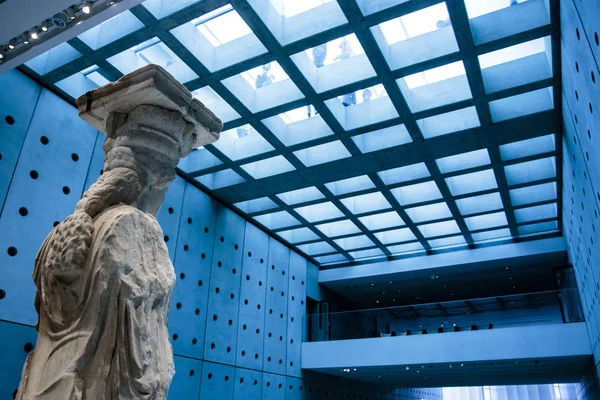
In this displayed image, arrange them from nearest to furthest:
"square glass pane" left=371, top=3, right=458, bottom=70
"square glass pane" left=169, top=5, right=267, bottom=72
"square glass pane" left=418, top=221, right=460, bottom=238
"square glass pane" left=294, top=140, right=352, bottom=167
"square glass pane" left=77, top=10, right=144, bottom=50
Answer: "square glass pane" left=77, top=10, right=144, bottom=50
"square glass pane" left=371, top=3, right=458, bottom=70
"square glass pane" left=169, top=5, right=267, bottom=72
"square glass pane" left=294, top=140, right=352, bottom=167
"square glass pane" left=418, top=221, right=460, bottom=238

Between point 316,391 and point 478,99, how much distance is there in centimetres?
1386

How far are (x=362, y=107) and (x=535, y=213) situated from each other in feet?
28.8

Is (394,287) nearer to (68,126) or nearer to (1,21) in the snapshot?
(68,126)

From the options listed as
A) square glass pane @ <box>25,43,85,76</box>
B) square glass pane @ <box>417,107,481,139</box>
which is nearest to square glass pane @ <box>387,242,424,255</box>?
square glass pane @ <box>417,107,481,139</box>

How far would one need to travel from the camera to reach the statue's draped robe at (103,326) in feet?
10.4

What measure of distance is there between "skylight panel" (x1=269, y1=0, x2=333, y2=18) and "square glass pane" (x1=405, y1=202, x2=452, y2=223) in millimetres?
9232

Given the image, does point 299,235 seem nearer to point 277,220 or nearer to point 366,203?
point 277,220

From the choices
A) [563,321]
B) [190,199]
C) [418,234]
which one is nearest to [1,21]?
[190,199]

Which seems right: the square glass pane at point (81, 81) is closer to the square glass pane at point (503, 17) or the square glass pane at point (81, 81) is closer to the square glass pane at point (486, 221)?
the square glass pane at point (503, 17)

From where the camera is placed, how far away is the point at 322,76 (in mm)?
10547

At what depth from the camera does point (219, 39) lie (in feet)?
32.7

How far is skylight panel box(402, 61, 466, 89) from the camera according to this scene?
10.3 m

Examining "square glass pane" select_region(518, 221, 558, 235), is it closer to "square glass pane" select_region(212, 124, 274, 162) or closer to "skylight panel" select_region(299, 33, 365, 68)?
"square glass pane" select_region(212, 124, 274, 162)

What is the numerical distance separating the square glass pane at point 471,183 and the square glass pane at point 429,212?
4.38 ft
